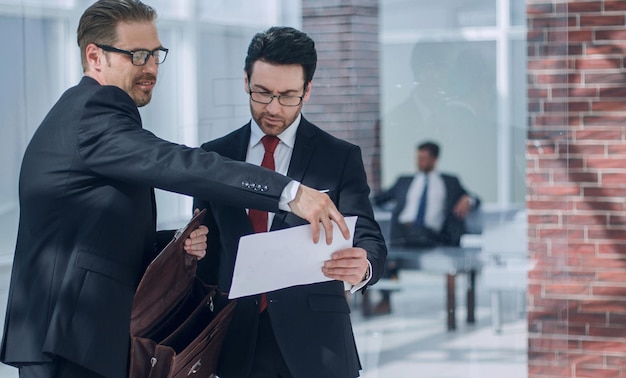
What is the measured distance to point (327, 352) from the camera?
2.98 m

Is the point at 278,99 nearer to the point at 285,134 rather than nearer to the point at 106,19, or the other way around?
the point at 285,134

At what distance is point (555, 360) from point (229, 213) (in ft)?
9.36

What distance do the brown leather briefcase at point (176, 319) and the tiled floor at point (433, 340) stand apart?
2784 millimetres

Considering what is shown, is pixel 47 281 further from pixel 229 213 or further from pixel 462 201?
pixel 462 201

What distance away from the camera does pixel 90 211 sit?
2562 mm

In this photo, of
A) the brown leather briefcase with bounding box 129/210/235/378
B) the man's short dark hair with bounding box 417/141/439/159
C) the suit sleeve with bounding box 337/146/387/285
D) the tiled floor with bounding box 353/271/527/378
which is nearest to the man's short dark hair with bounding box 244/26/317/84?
the suit sleeve with bounding box 337/146/387/285

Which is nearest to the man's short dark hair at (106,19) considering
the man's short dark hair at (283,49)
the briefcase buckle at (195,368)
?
the man's short dark hair at (283,49)

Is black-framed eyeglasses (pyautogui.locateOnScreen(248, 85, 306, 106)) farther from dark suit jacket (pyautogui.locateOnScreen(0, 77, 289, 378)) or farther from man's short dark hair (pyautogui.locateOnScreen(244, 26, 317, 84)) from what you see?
dark suit jacket (pyautogui.locateOnScreen(0, 77, 289, 378))

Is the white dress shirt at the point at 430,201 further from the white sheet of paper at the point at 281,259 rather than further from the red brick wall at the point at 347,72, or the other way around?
the white sheet of paper at the point at 281,259

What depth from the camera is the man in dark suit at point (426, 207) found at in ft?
18.6

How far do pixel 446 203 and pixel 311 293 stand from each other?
2.81 meters

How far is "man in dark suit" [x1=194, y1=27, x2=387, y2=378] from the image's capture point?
9.62ft

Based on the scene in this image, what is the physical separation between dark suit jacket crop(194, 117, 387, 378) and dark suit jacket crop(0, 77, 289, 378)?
41 cm

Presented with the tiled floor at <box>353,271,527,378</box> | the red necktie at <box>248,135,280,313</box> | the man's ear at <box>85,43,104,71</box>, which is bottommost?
the tiled floor at <box>353,271,527,378</box>
